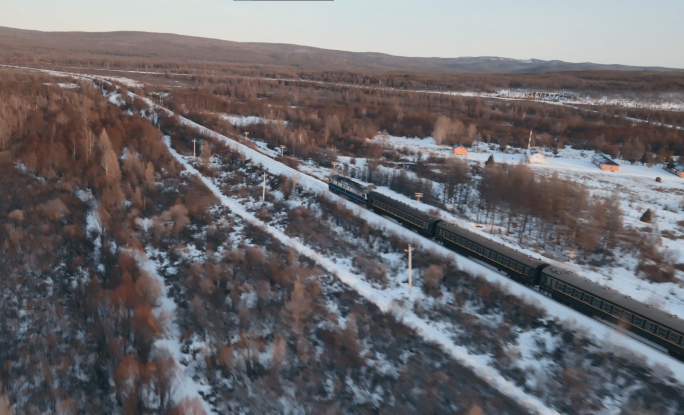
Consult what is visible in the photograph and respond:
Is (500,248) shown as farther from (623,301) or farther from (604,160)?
(604,160)

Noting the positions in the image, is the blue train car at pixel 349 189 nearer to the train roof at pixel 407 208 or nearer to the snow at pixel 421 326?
the train roof at pixel 407 208

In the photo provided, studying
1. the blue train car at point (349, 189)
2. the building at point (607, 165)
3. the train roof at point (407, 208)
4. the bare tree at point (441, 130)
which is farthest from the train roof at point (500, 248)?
the bare tree at point (441, 130)

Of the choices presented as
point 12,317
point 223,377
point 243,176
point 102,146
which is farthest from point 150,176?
point 223,377

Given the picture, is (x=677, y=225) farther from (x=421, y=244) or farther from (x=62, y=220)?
(x=62, y=220)

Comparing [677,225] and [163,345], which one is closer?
[163,345]

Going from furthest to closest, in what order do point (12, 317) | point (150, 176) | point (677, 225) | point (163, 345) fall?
point (150, 176), point (677, 225), point (12, 317), point (163, 345)

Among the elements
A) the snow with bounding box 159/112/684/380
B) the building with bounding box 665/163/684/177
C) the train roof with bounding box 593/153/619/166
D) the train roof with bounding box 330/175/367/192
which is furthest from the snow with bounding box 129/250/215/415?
the building with bounding box 665/163/684/177

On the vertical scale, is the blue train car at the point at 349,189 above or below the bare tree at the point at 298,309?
above
